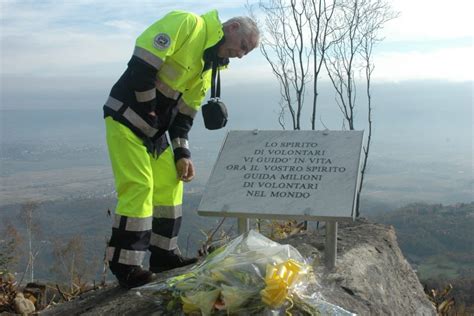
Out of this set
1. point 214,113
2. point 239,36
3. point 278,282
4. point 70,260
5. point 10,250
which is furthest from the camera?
point 70,260

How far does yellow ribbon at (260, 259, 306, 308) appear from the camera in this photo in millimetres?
3109

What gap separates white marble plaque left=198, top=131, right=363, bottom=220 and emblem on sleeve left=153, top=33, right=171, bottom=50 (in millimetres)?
986

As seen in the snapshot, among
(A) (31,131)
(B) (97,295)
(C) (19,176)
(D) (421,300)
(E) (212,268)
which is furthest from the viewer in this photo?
(A) (31,131)

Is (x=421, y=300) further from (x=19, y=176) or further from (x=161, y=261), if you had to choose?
(x=19, y=176)

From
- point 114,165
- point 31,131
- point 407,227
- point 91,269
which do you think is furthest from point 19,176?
point 114,165

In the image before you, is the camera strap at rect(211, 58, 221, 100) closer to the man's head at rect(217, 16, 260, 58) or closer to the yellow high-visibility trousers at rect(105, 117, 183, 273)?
the man's head at rect(217, 16, 260, 58)

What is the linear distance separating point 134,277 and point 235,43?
1.75 metres

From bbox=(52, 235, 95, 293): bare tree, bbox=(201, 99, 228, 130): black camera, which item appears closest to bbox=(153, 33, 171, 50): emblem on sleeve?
bbox=(201, 99, 228, 130): black camera

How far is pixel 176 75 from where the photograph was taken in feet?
13.9

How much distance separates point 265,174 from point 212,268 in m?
1.11

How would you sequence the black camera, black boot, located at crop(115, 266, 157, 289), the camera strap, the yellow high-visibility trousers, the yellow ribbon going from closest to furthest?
1. the yellow ribbon
2. the yellow high-visibility trousers
3. black boot, located at crop(115, 266, 157, 289)
4. the camera strap
5. the black camera

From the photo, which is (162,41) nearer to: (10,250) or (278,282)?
(278,282)

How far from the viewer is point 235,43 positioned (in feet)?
13.8

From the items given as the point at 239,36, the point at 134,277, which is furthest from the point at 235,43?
the point at 134,277
